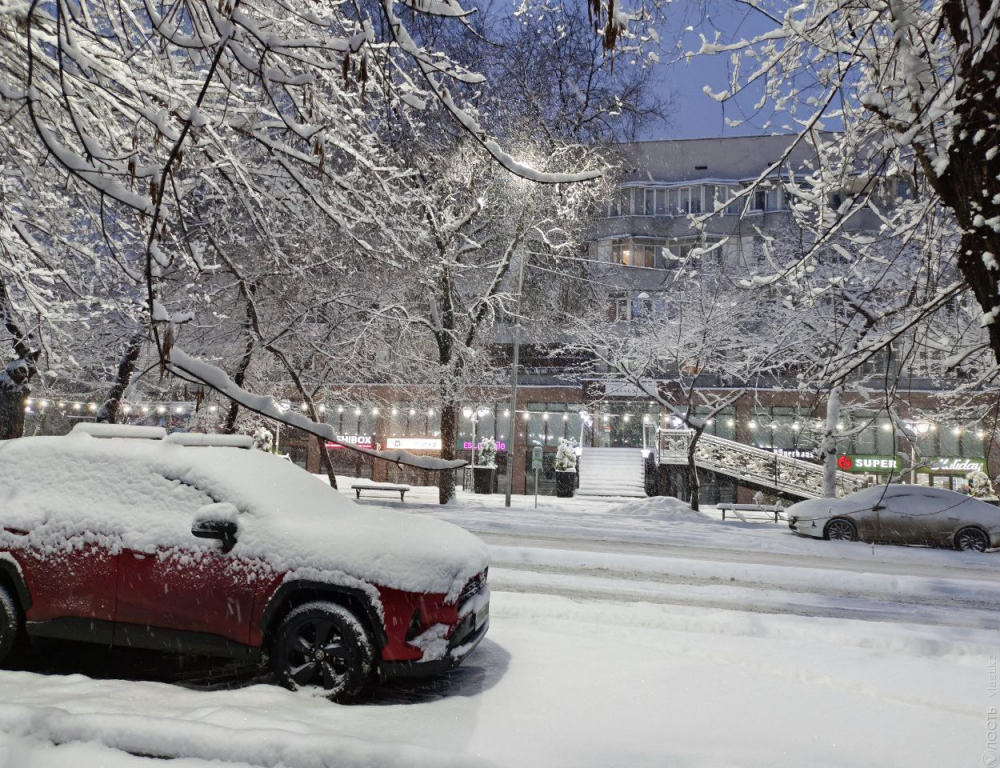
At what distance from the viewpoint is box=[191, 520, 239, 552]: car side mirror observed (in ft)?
16.7

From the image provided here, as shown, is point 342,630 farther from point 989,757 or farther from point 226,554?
point 989,757

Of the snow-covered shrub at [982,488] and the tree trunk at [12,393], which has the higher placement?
the tree trunk at [12,393]

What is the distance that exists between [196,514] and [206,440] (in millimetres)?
1150

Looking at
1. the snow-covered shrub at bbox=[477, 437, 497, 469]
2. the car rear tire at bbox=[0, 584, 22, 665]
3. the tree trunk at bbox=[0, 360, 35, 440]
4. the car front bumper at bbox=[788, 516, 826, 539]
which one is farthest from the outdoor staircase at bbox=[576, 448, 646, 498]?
the car rear tire at bbox=[0, 584, 22, 665]

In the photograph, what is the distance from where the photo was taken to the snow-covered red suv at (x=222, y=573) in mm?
4941

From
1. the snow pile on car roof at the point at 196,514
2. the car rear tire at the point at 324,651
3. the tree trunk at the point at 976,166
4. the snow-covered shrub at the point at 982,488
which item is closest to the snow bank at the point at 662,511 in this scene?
the snow-covered shrub at the point at 982,488

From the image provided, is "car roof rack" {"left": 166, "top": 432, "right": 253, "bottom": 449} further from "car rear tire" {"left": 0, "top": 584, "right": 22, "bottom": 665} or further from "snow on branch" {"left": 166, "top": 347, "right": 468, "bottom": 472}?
"snow on branch" {"left": 166, "top": 347, "right": 468, "bottom": 472}

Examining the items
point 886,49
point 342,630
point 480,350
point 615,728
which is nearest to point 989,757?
point 615,728

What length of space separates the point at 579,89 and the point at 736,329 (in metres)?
10.9

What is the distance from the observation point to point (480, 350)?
24.4 metres

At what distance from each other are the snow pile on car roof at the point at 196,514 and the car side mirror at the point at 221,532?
0.07 meters

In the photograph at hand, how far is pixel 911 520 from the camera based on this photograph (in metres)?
16.9

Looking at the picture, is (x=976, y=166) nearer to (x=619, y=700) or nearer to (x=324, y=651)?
(x=619, y=700)

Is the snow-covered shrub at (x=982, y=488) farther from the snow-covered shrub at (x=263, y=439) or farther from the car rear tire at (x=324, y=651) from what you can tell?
the car rear tire at (x=324, y=651)
